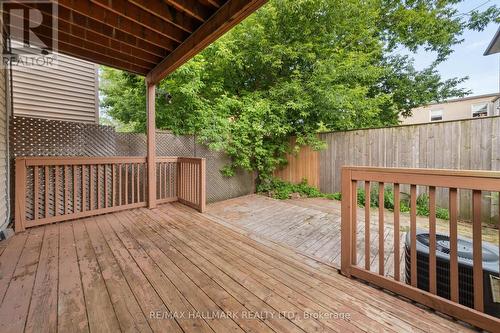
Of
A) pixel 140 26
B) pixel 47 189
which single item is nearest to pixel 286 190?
pixel 140 26

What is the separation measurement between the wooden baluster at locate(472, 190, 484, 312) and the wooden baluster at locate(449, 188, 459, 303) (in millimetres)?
82

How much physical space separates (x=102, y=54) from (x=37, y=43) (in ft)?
2.44

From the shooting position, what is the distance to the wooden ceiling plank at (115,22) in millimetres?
2189

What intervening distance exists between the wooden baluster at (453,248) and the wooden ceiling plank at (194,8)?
2713 millimetres

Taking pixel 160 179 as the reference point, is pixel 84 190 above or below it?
below

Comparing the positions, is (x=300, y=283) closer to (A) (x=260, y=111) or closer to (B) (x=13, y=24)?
(A) (x=260, y=111)

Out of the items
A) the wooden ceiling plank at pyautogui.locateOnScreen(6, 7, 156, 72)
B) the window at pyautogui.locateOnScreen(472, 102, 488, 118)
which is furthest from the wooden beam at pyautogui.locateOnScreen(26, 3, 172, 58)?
the window at pyautogui.locateOnScreen(472, 102, 488, 118)

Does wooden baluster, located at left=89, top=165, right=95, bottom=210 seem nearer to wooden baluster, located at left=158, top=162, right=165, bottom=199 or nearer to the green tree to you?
wooden baluster, located at left=158, top=162, right=165, bottom=199

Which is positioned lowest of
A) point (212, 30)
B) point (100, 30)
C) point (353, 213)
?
point (353, 213)

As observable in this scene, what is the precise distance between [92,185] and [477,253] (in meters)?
4.44

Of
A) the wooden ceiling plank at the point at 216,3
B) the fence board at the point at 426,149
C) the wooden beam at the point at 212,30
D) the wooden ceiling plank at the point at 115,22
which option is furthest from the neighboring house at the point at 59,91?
the fence board at the point at 426,149

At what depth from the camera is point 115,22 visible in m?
2.44

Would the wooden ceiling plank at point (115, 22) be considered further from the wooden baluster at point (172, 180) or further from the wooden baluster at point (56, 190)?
the wooden baluster at point (172, 180)

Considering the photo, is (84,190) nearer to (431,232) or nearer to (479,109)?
(431,232)
